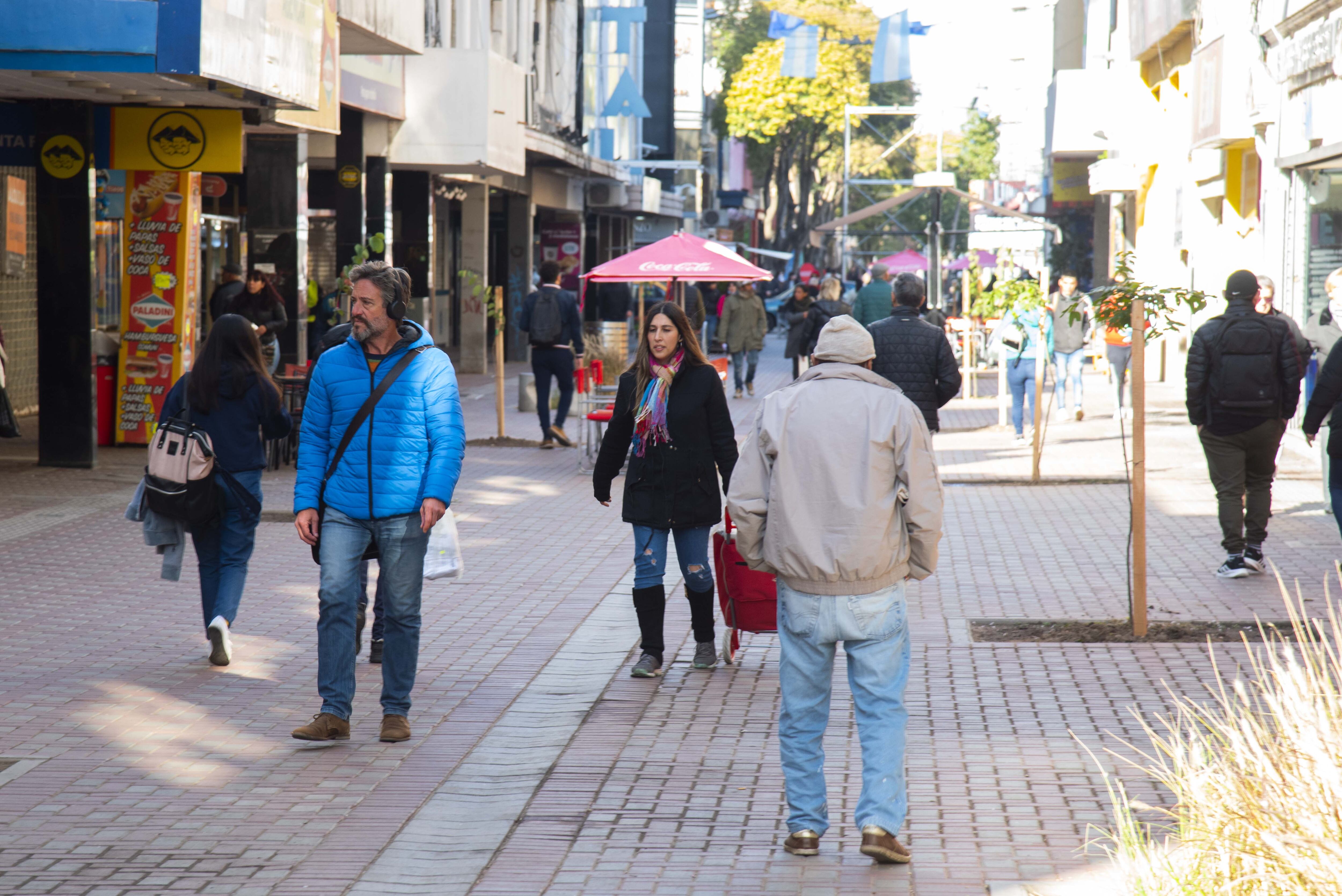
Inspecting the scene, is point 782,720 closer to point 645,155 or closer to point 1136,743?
point 1136,743

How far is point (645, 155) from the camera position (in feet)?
167

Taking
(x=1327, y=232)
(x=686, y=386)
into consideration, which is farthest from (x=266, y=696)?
(x=1327, y=232)

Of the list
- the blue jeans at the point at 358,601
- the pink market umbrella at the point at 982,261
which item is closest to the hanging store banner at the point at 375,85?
the blue jeans at the point at 358,601

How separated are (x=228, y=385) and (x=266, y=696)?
1.50 m

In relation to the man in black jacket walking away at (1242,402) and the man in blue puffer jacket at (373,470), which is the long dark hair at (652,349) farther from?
the man in black jacket walking away at (1242,402)

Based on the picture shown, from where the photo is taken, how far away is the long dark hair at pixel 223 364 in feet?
24.2

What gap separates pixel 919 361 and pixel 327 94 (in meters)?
8.19

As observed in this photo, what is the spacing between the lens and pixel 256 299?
16.5 meters

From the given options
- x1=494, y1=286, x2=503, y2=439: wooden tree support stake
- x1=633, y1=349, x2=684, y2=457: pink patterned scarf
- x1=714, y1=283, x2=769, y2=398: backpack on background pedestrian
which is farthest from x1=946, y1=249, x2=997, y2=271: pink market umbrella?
x1=633, y1=349, x2=684, y2=457: pink patterned scarf

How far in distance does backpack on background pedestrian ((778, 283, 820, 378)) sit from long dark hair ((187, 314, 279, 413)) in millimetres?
12676

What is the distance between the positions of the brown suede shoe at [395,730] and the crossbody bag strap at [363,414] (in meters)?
0.89

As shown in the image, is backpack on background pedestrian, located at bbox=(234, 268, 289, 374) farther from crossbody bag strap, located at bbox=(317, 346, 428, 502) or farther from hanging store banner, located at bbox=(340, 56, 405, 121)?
crossbody bag strap, located at bbox=(317, 346, 428, 502)

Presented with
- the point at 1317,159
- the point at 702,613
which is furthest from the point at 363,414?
the point at 1317,159

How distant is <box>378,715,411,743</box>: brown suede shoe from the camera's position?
6.14m
